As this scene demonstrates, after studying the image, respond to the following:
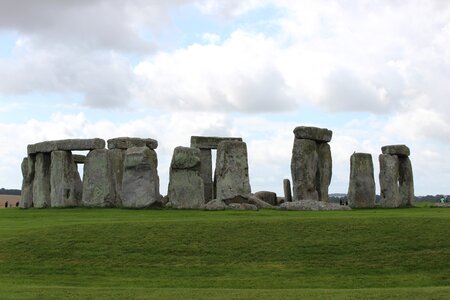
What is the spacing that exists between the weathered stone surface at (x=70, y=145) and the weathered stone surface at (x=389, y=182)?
491 inches

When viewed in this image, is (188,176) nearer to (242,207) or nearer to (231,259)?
(242,207)

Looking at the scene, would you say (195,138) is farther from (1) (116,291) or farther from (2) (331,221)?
(1) (116,291)

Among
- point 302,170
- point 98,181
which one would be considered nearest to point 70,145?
point 98,181

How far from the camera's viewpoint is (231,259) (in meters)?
19.6

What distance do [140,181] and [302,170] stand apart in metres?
6.93

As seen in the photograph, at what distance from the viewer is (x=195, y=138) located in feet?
128

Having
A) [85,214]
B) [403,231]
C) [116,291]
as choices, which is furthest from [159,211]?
[116,291]

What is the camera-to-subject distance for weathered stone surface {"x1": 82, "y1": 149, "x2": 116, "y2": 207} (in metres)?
33.9

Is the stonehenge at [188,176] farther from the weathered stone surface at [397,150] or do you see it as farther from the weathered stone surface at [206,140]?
the weathered stone surface at [206,140]

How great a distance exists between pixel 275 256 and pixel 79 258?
4873 millimetres

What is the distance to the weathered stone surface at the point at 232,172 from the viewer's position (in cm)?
3388

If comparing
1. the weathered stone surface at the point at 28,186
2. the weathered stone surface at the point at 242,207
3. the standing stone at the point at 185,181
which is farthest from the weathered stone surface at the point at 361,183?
the weathered stone surface at the point at 28,186

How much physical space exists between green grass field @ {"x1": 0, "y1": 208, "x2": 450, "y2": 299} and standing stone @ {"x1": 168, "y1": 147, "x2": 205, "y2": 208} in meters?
8.00

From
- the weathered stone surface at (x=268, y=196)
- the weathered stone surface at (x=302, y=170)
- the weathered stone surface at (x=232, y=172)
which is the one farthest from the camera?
the weathered stone surface at (x=268, y=196)
